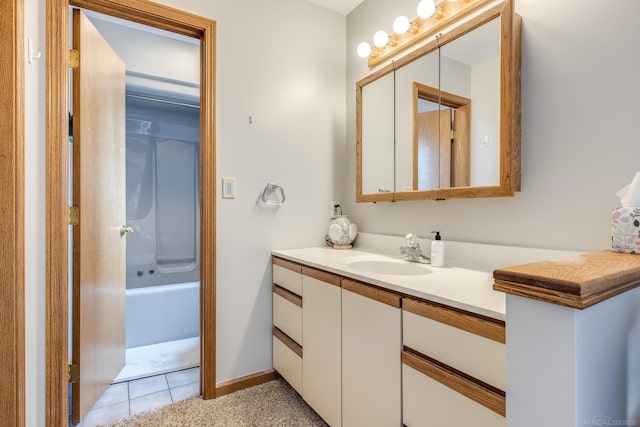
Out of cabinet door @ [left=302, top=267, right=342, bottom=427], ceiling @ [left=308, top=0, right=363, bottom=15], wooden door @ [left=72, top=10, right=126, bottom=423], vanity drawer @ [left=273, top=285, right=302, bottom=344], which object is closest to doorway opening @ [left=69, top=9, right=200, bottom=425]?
wooden door @ [left=72, top=10, right=126, bottom=423]

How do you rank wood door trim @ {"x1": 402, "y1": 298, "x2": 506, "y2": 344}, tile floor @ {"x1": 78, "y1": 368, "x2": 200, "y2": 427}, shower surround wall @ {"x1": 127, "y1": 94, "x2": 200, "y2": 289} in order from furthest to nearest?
shower surround wall @ {"x1": 127, "y1": 94, "x2": 200, "y2": 289} < tile floor @ {"x1": 78, "y1": 368, "x2": 200, "y2": 427} < wood door trim @ {"x1": 402, "y1": 298, "x2": 506, "y2": 344}

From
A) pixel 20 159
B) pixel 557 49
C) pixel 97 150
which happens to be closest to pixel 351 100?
pixel 557 49

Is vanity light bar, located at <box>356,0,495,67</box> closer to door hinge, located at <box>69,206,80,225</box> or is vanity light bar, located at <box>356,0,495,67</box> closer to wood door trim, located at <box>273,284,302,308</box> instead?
wood door trim, located at <box>273,284,302,308</box>

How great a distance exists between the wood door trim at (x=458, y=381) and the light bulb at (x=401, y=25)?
5.11ft

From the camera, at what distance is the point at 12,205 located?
1.10 meters

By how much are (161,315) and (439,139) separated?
2522 millimetres

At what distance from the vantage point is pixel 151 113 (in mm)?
3381

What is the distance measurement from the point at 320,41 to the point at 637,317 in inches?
83.1

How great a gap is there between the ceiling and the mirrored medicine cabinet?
0.56 m

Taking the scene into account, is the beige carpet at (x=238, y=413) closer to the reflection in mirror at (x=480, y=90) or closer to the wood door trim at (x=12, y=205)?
the wood door trim at (x=12, y=205)

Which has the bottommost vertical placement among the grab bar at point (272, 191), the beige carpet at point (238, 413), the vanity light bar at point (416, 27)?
the beige carpet at point (238, 413)

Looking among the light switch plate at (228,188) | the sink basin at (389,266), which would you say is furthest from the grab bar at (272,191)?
the sink basin at (389,266)

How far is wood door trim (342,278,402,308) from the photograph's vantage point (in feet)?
3.54

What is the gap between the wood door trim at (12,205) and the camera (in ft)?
3.54
